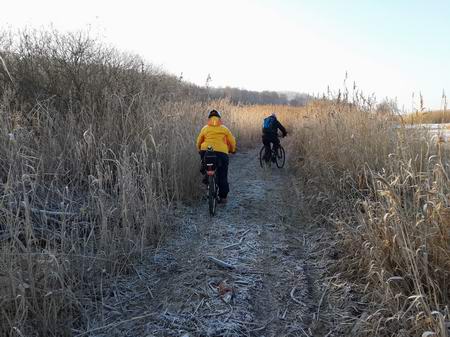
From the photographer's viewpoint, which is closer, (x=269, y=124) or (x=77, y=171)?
(x=77, y=171)

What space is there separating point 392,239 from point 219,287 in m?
1.65

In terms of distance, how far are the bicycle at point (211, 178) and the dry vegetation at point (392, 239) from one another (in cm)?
152

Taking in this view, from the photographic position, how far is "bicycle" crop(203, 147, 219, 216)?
5.68 meters

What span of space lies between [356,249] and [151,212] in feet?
7.97

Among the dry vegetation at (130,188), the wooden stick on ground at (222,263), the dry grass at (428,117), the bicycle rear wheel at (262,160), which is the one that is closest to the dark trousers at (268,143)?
the bicycle rear wheel at (262,160)

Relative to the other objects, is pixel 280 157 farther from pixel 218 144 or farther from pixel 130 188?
pixel 130 188

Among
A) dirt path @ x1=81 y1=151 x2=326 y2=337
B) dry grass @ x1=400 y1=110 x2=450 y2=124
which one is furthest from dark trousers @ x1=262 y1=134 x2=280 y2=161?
dry grass @ x1=400 y1=110 x2=450 y2=124

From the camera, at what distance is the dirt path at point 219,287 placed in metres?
2.94

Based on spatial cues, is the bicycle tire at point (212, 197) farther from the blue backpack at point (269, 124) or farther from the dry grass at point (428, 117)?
the blue backpack at point (269, 124)

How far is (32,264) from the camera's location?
2779 millimetres

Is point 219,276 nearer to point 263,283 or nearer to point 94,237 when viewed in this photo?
point 263,283

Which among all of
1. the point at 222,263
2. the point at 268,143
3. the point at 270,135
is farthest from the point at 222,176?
the point at 270,135

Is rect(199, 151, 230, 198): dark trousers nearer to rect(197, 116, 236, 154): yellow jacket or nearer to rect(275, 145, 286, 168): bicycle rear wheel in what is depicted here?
rect(197, 116, 236, 154): yellow jacket

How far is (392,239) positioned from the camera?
3.12 meters
